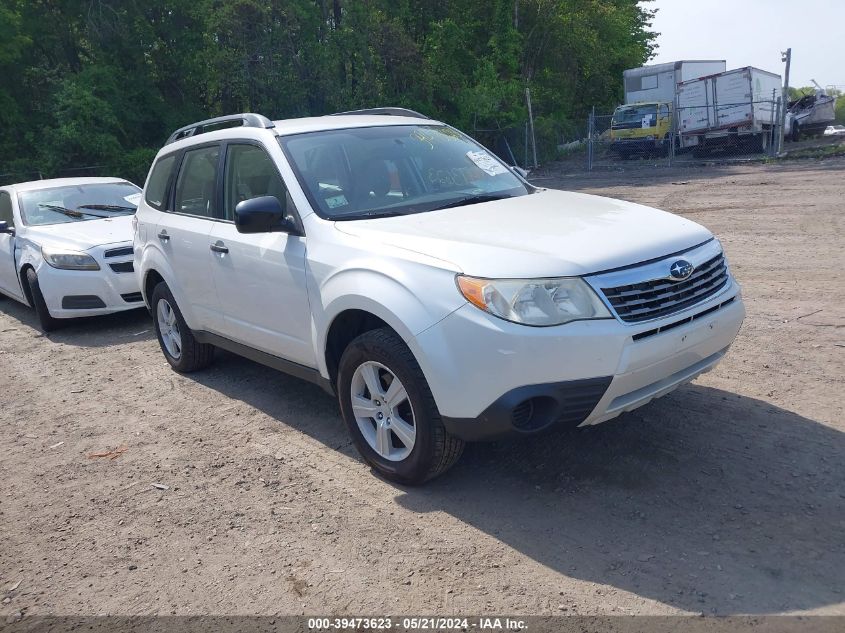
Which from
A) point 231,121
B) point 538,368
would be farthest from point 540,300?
point 231,121

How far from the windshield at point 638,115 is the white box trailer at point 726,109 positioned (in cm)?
86

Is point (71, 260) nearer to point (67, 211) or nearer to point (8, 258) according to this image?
point (67, 211)

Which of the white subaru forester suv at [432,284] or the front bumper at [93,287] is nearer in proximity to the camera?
the white subaru forester suv at [432,284]

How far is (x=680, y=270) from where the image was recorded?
376cm

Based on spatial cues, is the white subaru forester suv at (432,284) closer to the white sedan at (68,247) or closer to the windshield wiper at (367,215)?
the windshield wiper at (367,215)

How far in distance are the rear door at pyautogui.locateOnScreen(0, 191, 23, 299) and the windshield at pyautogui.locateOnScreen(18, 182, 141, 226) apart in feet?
0.94

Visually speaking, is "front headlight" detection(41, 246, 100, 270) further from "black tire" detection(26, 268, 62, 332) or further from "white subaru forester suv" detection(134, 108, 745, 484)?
"white subaru forester suv" detection(134, 108, 745, 484)

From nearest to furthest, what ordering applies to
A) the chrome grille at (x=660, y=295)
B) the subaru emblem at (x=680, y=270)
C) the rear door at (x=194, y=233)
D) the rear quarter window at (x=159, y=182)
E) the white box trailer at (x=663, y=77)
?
the chrome grille at (x=660, y=295)
the subaru emblem at (x=680, y=270)
the rear door at (x=194, y=233)
the rear quarter window at (x=159, y=182)
the white box trailer at (x=663, y=77)

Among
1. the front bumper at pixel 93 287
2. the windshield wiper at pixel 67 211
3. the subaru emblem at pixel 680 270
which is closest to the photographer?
the subaru emblem at pixel 680 270

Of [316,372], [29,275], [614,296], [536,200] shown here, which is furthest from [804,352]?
[29,275]

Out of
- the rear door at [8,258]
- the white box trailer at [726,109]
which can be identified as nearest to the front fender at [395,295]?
the rear door at [8,258]

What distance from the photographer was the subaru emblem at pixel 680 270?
3.73 metres

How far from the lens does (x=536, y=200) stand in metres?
4.81

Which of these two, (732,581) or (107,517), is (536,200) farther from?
(107,517)
